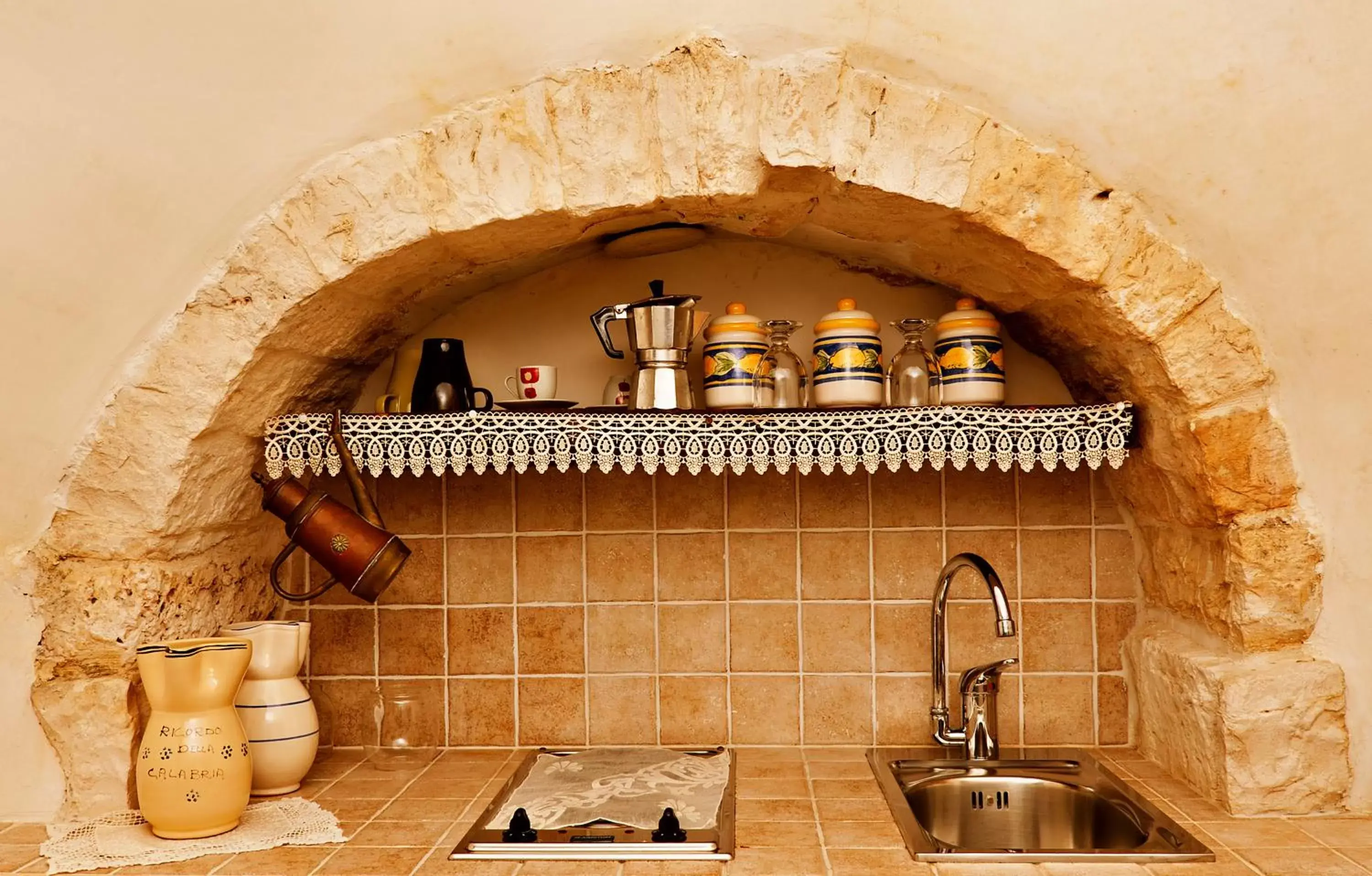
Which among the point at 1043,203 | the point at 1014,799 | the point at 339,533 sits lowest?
the point at 1014,799

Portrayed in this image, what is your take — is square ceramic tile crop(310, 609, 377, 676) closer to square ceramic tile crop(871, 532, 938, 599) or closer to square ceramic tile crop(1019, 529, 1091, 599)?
square ceramic tile crop(871, 532, 938, 599)

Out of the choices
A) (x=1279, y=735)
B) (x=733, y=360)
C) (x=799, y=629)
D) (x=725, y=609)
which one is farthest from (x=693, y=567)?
(x=1279, y=735)

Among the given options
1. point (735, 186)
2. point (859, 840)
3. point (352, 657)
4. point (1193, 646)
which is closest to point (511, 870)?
point (859, 840)

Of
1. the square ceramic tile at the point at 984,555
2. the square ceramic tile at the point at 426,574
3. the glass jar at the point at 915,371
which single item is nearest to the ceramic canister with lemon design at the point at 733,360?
the glass jar at the point at 915,371

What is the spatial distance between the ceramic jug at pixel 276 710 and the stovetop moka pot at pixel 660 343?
2.44ft

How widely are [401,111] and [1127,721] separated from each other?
5.71 feet

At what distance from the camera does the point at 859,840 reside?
1.53m

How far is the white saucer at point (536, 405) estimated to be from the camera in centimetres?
179

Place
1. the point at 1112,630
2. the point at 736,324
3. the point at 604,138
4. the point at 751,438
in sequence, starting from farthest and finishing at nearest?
the point at 1112,630
the point at 736,324
the point at 751,438
the point at 604,138

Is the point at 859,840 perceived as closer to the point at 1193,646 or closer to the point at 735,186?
the point at 1193,646

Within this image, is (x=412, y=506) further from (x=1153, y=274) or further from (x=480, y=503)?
(x=1153, y=274)

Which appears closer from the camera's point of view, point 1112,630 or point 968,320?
point 968,320

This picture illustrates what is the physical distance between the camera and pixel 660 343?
183 cm

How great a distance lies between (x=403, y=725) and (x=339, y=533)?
38cm
